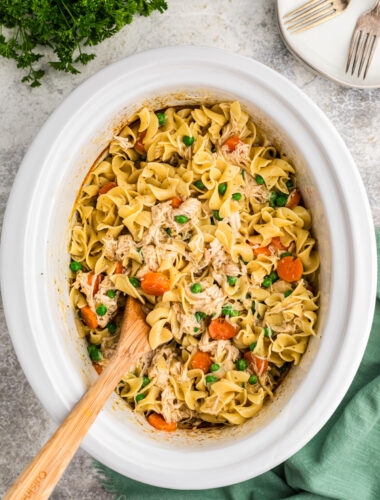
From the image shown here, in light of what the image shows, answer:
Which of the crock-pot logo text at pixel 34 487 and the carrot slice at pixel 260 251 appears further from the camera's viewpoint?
the carrot slice at pixel 260 251

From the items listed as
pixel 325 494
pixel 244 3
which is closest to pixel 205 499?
pixel 325 494

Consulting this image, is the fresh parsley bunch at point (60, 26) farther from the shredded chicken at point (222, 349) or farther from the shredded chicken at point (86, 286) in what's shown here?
the shredded chicken at point (222, 349)

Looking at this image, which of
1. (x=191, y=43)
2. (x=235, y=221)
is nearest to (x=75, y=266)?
(x=235, y=221)

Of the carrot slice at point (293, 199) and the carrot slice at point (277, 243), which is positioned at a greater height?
the carrot slice at point (293, 199)

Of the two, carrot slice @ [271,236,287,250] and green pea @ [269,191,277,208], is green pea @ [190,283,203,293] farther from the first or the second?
green pea @ [269,191,277,208]

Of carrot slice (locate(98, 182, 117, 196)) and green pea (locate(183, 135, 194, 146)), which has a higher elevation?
green pea (locate(183, 135, 194, 146))

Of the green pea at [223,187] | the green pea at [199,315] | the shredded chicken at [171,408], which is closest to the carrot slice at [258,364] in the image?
the green pea at [199,315]

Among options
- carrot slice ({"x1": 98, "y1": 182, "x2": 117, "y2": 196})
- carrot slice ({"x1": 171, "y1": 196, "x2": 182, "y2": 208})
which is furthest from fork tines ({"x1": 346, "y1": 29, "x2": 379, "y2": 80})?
carrot slice ({"x1": 98, "y1": 182, "x2": 117, "y2": 196})
